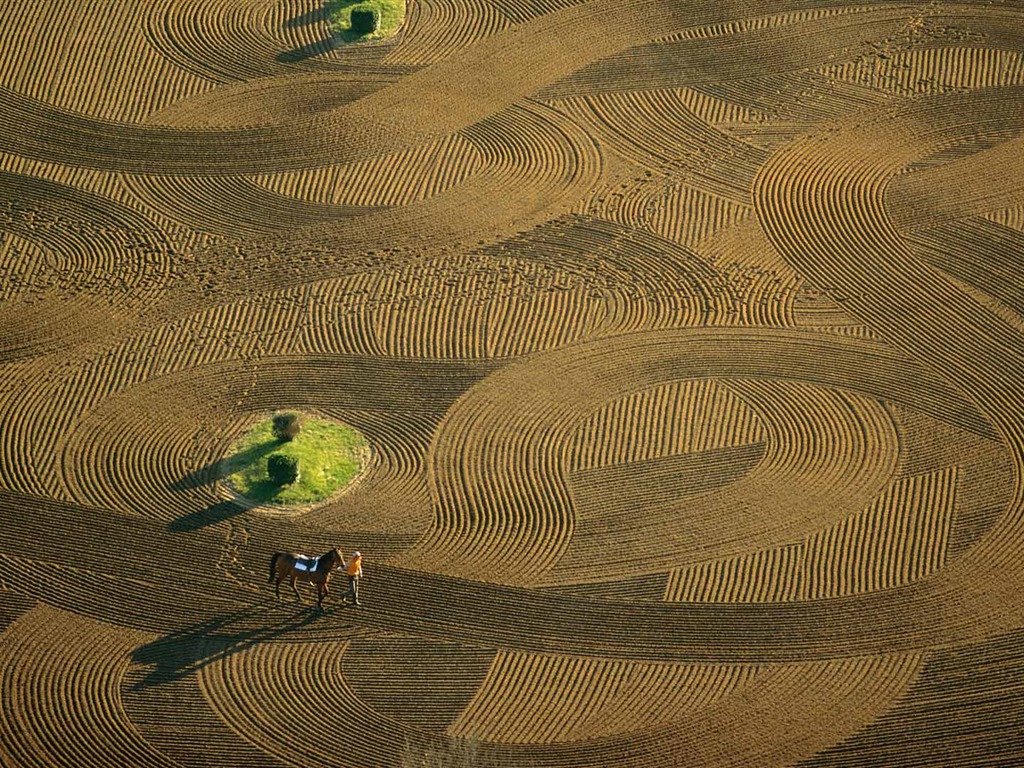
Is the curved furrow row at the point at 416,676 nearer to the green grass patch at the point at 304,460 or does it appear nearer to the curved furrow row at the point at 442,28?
the green grass patch at the point at 304,460

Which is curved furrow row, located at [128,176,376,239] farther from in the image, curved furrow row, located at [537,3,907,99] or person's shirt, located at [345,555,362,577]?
person's shirt, located at [345,555,362,577]

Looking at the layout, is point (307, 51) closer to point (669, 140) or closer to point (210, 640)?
point (669, 140)

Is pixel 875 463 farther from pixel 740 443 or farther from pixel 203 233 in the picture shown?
pixel 203 233

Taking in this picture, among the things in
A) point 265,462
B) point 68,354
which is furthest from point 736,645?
point 68,354

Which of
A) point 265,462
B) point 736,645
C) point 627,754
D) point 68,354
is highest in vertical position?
point 68,354

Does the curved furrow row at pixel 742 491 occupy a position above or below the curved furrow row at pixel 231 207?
below

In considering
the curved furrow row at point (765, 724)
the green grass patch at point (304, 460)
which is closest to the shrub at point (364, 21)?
the green grass patch at point (304, 460)

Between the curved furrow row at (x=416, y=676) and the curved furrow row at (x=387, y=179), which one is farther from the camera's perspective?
the curved furrow row at (x=387, y=179)
